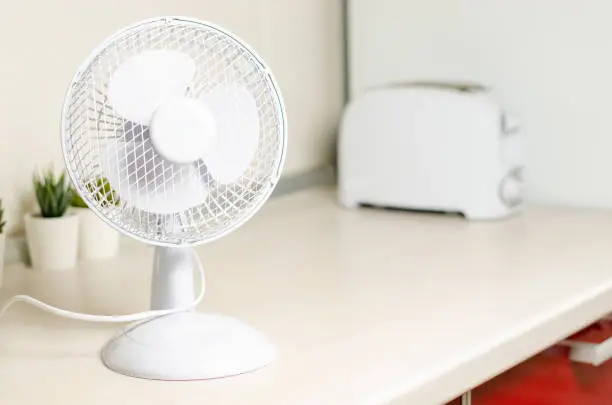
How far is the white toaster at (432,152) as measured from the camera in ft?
6.59

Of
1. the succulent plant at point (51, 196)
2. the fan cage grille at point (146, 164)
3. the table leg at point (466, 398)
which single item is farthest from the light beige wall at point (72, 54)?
the table leg at point (466, 398)

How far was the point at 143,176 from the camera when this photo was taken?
47.2 inches

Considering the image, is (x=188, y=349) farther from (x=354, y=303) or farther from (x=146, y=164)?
(x=354, y=303)

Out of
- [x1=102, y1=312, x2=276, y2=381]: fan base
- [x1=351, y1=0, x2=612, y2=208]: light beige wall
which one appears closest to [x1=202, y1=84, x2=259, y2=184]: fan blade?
[x1=102, y1=312, x2=276, y2=381]: fan base

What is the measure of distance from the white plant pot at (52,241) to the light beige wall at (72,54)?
0.07 m

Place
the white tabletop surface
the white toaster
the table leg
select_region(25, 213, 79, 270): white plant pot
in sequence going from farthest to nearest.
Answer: the white toaster < select_region(25, 213, 79, 270): white plant pot < the table leg < the white tabletop surface

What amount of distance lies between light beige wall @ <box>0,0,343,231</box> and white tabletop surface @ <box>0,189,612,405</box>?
206mm

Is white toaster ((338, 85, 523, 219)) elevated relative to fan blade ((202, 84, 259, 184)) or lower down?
lower down

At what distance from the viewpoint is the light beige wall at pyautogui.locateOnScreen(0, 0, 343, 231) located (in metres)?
1.71

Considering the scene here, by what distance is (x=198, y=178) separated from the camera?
1.22m

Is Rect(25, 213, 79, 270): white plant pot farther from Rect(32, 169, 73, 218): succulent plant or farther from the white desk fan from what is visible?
the white desk fan

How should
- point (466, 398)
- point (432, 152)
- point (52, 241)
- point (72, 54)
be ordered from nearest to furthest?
point (466, 398) → point (52, 241) → point (72, 54) → point (432, 152)

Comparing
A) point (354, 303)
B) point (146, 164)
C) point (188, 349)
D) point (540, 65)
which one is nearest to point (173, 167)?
point (146, 164)

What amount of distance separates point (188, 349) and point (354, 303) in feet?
1.05
